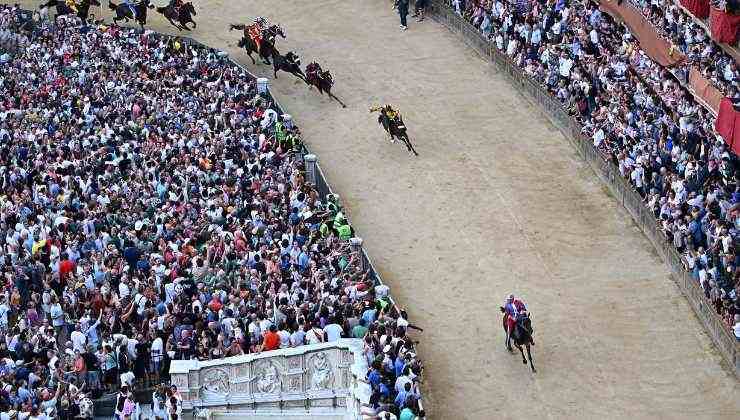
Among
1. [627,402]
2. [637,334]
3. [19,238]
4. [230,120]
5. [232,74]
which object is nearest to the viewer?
[627,402]

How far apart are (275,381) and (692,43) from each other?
16.0 meters

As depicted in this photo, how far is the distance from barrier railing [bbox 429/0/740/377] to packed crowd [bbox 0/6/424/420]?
7.03 m

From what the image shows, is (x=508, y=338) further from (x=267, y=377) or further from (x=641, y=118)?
(x=641, y=118)

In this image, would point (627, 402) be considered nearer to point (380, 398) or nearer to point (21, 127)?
point (380, 398)

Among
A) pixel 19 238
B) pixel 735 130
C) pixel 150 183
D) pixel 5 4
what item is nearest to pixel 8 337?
pixel 19 238

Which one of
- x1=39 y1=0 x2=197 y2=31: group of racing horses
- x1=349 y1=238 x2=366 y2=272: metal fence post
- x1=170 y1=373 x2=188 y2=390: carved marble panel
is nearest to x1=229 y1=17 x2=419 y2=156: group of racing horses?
x1=39 y1=0 x2=197 y2=31: group of racing horses

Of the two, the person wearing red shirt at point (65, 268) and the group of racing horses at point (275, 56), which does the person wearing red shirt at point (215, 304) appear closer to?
the person wearing red shirt at point (65, 268)

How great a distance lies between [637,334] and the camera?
3791 cm

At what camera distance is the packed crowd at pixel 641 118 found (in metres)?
38.3

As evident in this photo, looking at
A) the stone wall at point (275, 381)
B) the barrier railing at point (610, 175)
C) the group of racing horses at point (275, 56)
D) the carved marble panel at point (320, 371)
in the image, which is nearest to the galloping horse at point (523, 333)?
the stone wall at point (275, 381)

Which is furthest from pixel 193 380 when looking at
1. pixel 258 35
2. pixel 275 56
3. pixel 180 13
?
pixel 180 13

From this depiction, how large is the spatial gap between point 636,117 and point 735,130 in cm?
584

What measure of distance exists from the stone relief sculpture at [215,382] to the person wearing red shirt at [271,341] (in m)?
1.08

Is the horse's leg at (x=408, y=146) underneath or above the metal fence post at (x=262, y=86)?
underneath
